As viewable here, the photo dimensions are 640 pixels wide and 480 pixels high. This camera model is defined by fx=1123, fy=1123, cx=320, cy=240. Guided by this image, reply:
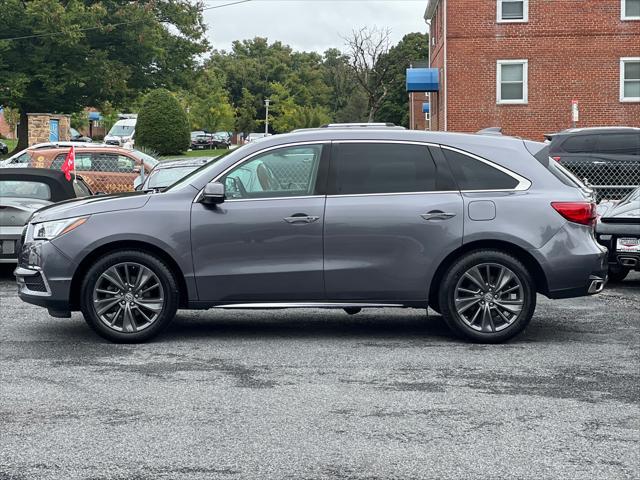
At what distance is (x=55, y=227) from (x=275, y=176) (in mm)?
1839

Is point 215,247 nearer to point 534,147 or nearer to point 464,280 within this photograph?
point 464,280

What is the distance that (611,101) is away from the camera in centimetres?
4056

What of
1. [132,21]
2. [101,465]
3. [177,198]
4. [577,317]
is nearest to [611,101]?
[132,21]

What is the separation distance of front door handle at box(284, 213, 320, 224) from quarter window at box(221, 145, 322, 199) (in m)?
0.20

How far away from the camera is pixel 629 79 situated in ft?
133

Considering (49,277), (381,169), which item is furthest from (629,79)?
(49,277)

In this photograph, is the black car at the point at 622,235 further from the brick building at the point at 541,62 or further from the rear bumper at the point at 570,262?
the brick building at the point at 541,62

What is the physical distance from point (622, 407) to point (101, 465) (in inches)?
129

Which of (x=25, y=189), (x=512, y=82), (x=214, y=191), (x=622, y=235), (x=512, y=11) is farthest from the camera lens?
(x=512, y=82)

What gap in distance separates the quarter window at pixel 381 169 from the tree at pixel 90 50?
1615 inches

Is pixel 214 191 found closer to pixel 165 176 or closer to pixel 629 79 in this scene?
pixel 165 176

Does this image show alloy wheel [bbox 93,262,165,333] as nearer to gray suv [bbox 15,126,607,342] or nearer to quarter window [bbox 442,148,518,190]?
gray suv [bbox 15,126,607,342]

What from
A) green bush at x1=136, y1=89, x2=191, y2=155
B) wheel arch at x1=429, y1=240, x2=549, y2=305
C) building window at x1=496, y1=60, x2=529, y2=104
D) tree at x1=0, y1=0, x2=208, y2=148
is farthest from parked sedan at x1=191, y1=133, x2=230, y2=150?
wheel arch at x1=429, y1=240, x2=549, y2=305

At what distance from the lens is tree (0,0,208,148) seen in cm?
4866
